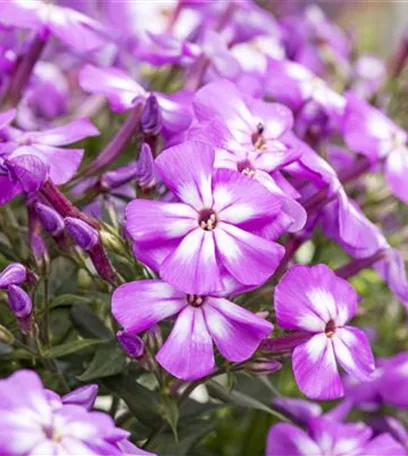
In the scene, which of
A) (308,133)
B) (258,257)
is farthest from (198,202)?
(308,133)

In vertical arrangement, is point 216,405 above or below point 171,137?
below

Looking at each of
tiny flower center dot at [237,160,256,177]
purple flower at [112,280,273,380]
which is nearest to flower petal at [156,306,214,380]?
purple flower at [112,280,273,380]

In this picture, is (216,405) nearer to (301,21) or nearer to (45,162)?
(45,162)

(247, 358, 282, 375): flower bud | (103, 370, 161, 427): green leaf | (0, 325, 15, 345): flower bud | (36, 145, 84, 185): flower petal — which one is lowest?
(103, 370, 161, 427): green leaf

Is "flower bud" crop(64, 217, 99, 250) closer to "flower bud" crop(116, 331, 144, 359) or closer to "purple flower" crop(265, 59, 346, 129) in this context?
"flower bud" crop(116, 331, 144, 359)

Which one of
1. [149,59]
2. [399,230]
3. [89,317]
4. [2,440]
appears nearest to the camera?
[2,440]

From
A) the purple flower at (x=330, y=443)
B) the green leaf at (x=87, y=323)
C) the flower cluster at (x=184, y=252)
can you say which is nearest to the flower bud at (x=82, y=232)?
the flower cluster at (x=184, y=252)
